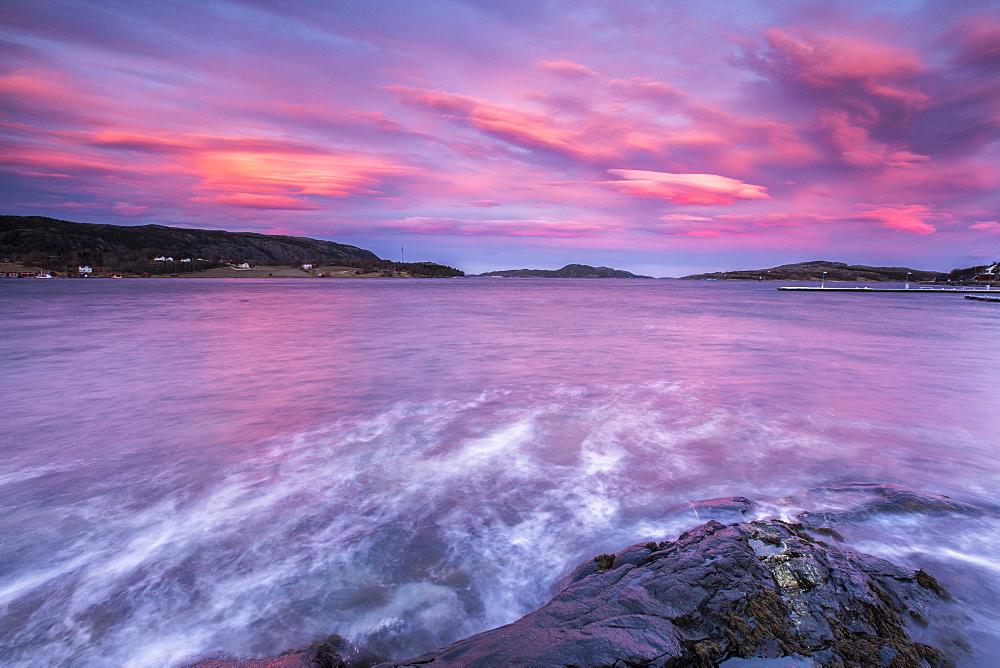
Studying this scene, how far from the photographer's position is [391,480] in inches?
227

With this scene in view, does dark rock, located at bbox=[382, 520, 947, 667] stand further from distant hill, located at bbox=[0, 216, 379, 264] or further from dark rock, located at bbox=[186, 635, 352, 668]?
distant hill, located at bbox=[0, 216, 379, 264]

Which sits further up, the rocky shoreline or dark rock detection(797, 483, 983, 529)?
the rocky shoreline

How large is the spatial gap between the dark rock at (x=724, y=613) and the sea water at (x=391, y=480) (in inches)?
21.1

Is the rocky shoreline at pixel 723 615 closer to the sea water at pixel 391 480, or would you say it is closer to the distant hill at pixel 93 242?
the sea water at pixel 391 480

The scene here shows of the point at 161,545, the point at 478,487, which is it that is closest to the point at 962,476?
the point at 478,487

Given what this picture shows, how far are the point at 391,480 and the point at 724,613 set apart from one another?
13.5ft

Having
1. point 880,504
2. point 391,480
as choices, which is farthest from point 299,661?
point 880,504

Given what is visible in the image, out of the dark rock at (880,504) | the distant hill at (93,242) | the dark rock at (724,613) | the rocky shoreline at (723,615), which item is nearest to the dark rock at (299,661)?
the rocky shoreline at (723,615)

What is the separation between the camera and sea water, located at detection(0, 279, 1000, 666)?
348cm

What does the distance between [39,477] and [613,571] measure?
723 cm

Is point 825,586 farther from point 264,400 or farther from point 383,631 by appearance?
point 264,400

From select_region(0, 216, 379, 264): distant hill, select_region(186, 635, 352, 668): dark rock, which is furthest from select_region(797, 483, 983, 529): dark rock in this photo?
select_region(0, 216, 379, 264): distant hill

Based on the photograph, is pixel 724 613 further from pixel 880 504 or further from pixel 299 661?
pixel 880 504

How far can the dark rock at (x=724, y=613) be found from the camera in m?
2.56
